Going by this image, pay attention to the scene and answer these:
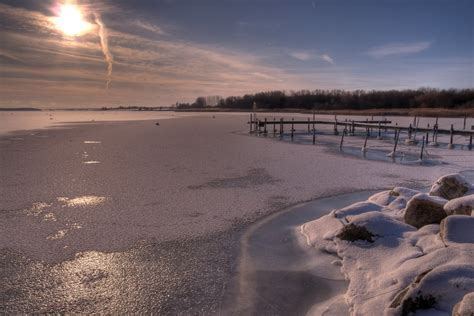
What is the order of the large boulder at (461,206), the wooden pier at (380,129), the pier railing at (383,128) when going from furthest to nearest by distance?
the wooden pier at (380,129) → the pier railing at (383,128) → the large boulder at (461,206)

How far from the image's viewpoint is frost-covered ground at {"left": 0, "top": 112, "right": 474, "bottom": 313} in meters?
4.61

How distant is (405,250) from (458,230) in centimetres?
77

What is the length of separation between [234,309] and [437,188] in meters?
6.10

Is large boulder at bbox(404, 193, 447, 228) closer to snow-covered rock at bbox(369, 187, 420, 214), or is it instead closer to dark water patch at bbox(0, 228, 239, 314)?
snow-covered rock at bbox(369, 187, 420, 214)

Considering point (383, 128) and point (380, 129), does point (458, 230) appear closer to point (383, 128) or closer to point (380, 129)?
point (383, 128)

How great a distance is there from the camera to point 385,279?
4484 mm

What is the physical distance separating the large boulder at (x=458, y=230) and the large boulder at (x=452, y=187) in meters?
2.86

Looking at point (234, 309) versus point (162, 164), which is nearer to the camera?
point (234, 309)

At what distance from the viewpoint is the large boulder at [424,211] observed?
20.1 feet

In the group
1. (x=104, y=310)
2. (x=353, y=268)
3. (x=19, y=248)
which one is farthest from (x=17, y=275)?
(x=353, y=268)

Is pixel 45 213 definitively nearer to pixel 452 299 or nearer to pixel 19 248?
pixel 19 248

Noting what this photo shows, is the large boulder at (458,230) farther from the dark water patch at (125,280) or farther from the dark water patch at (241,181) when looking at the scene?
the dark water patch at (241,181)

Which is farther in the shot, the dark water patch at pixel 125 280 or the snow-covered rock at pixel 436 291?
the dark water patch at pixel 125 280

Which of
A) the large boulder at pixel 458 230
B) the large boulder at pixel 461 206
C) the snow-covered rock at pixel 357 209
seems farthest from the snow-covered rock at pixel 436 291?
the snow-covered rock at pixel 357 209
